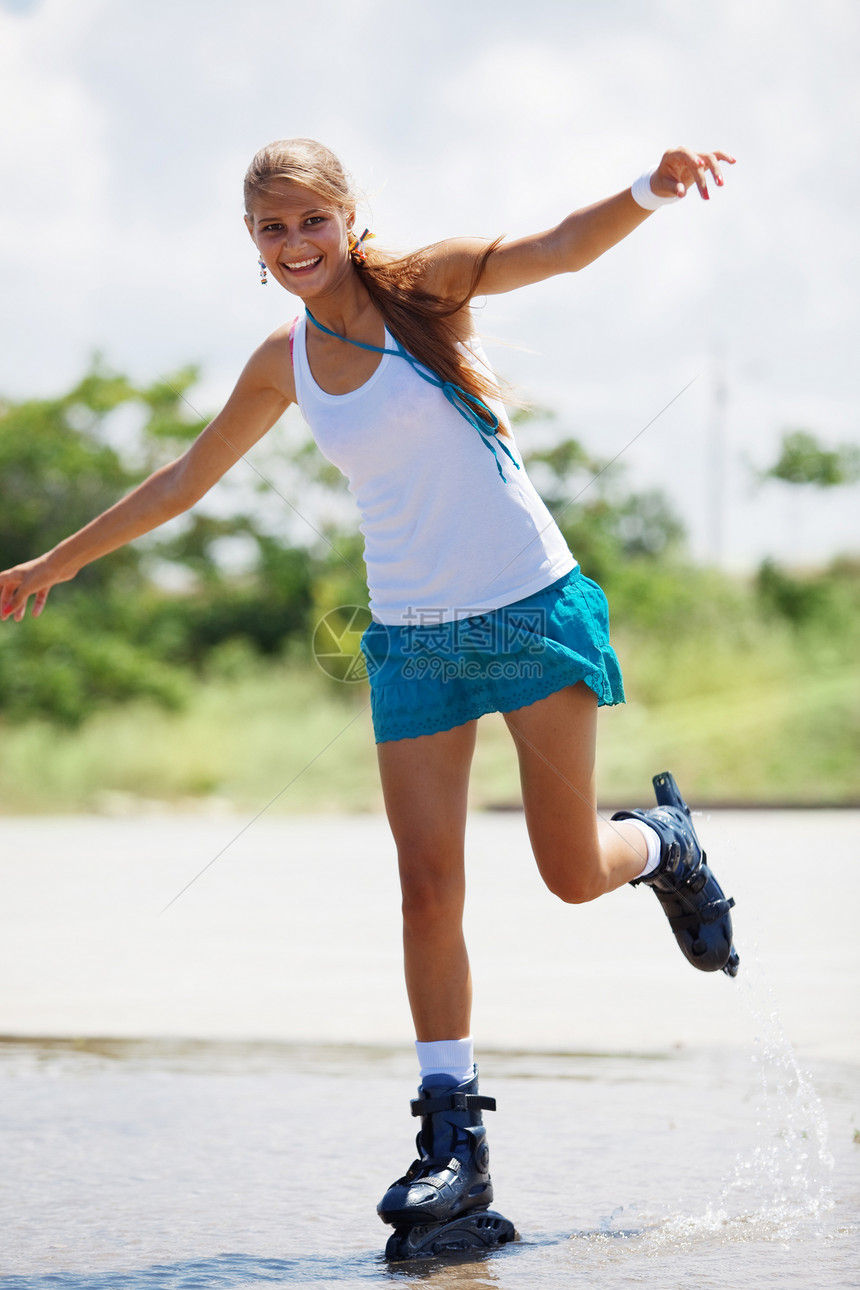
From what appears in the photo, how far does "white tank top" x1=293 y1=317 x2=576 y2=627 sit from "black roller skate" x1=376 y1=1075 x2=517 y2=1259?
2.88 feet

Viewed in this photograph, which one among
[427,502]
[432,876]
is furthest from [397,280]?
[432,876]

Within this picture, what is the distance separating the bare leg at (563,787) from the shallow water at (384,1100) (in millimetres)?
623

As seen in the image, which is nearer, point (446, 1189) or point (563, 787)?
point (446, 1189)

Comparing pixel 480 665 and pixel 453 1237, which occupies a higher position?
pixel 480 665

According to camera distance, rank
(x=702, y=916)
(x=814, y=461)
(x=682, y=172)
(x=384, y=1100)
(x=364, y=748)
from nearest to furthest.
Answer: (x=682, y=172) → (x=702, y=916) → (x=384, y=1100) → (x=364, y=748) → (x=814, y=461)

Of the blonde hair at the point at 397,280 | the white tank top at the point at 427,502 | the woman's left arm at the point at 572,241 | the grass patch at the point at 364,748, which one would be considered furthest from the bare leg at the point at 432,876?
the grass patch at the point at 364,748

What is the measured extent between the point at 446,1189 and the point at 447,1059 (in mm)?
237

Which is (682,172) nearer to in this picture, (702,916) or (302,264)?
(302,264)

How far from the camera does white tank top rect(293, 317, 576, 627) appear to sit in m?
2.61

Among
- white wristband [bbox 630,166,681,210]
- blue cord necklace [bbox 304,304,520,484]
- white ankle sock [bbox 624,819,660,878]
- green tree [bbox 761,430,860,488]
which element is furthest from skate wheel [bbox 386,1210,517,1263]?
green tree [bbox 761,430,860,488]

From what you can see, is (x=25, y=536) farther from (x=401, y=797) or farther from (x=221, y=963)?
(x=401, y=797)

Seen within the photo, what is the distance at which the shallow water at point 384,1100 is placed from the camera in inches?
96.0

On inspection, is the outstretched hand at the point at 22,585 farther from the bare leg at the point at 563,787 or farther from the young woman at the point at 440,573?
the bare leg at the point at 563,787

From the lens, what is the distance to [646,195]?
243 centimetres
